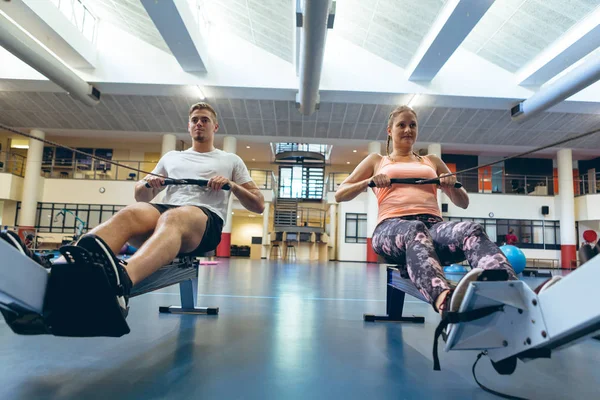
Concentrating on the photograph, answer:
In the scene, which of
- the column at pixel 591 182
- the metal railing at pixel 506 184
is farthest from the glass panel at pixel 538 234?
the column at pixel 591 182

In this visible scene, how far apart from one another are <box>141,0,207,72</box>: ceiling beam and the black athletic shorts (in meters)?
5.73

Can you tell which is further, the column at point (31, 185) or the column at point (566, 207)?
the column at point (566, 207)

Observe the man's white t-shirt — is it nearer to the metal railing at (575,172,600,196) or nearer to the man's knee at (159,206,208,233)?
the man's knee at (159,206,208,233)

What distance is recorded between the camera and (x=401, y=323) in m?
2.04

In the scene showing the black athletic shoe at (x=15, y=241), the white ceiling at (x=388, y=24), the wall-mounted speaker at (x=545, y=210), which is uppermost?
the white ceiling at (x=388, y=24)

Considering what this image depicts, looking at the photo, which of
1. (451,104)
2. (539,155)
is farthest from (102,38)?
(539,155)

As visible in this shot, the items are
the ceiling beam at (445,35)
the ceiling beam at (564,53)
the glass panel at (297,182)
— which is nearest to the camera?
the ceiling beam at (445,35)

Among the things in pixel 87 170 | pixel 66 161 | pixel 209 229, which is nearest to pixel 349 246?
pixel 87 170

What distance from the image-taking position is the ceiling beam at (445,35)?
5.79 metres

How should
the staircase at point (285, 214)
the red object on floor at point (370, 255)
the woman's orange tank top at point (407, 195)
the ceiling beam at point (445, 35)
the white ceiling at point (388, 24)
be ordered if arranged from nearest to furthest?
the woman's orange tank top at point (407, 195), the ceiling beam at point (445, 35), the white ceiling at point (388, 24), the red object on floor at point (370, 255), the staircase at point (285, 214)

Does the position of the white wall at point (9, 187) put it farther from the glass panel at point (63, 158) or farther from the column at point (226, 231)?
the column at point (226, 231)

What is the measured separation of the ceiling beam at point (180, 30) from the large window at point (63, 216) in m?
5.97

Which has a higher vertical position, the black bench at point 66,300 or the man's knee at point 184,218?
the man's knee at point 184,218

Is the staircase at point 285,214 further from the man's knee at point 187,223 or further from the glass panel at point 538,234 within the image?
the man's knee at point 187,223
